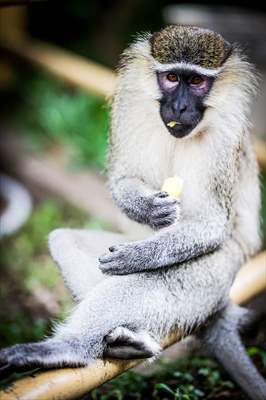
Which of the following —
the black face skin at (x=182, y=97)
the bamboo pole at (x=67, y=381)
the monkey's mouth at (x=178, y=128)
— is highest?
the black face skin at (x=182, y=97)

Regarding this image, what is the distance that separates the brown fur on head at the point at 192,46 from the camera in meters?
2.79

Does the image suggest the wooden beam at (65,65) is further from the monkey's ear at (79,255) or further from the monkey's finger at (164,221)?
the monkey's finger at (164,221)

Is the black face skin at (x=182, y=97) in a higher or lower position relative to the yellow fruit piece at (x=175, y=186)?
Result: higher

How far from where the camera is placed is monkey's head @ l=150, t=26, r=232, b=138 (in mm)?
2803

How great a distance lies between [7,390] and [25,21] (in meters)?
6.15

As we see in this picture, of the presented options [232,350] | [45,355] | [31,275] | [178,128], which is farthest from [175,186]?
[31,275]

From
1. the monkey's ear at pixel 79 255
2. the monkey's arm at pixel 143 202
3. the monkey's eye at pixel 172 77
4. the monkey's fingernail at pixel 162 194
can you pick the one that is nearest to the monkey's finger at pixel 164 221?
the monkey's arm at pixel 143 202

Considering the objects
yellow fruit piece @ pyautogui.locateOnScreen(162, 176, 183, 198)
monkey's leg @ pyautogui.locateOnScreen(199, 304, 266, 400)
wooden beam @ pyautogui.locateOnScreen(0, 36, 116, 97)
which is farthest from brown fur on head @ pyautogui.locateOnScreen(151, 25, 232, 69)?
wooden beam @ pyautogui.locateOnScreen(0, 36, 116, 97)

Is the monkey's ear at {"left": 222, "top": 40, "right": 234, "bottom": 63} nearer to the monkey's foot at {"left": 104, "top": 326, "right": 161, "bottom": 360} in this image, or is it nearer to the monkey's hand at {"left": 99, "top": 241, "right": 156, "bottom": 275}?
the monkey's hand at {"left": 99, "top": 241, "right": 156, "bottom": 275}

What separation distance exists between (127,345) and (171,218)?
636mm

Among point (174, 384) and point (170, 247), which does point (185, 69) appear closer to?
point (170, 247)

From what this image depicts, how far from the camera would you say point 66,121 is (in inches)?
270

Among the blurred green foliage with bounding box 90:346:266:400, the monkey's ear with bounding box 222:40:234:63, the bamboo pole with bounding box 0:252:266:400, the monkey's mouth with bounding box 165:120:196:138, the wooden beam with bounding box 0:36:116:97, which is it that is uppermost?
the monkey's ear with bounding box 222:40:234:63

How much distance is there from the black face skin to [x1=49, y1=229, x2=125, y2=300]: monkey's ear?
0.78m
